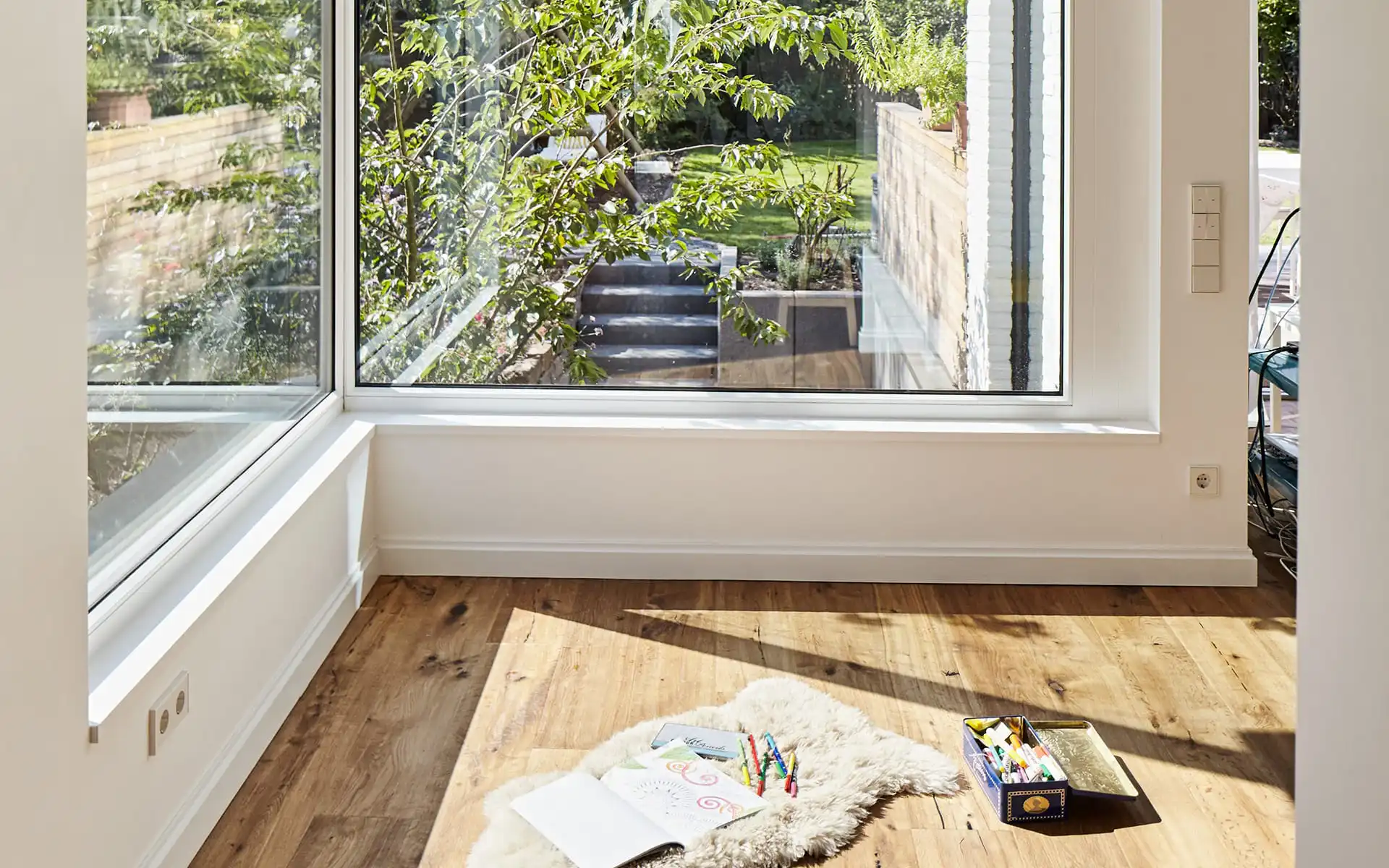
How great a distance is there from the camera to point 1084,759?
275 cm

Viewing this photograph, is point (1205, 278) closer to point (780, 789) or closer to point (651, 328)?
point (651, 328)

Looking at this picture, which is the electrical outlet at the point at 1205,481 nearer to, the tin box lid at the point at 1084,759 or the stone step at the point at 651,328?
the tin box lid at the point at 1084,759

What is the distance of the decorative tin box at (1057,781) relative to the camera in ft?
8.44

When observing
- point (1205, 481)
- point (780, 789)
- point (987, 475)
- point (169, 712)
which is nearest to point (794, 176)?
point (987, 475)

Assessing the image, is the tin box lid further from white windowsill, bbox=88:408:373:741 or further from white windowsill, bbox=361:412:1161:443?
white windowsill, bbox=88:408:373:741

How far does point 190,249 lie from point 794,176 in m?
1.86

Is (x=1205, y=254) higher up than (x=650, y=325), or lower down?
higher up

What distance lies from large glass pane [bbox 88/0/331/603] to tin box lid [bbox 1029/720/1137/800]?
182cm

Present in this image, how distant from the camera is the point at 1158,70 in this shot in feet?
12.2

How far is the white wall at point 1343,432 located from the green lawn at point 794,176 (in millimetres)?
2333

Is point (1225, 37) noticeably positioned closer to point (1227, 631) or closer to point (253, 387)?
point (1227, 631)

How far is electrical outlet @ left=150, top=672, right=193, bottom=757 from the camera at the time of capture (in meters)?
2.24

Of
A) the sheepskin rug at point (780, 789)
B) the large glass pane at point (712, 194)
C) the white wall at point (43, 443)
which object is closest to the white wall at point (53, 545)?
the white wall at point (43, 443)

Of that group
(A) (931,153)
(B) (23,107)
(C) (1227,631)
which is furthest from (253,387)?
(C) (1227,631)
